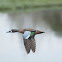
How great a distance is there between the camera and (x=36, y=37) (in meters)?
4.78

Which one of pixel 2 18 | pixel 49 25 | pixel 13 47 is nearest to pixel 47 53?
pixel 13 47

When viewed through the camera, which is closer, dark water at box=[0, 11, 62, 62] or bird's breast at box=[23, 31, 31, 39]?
bird's breast at box=[23, 31, 31, 39]

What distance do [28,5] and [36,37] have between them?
5.12 ft

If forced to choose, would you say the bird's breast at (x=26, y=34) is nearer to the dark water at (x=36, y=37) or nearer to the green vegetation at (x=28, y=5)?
the dark water at (x=36, y=37)

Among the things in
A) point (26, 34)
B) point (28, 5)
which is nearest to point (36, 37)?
point (26, 34)

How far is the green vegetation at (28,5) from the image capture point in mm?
6191

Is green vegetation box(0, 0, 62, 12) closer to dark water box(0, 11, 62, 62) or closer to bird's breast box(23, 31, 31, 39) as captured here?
dark water box(0, 11, 62, 62)

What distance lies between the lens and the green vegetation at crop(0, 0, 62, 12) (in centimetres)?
619

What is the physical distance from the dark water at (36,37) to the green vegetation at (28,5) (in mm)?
142

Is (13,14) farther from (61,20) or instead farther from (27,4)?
(61,20)

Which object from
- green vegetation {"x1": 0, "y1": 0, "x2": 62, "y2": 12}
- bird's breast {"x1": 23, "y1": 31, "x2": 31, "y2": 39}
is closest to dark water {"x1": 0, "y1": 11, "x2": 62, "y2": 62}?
green vegetation {"x1": 0, "y1": 0, "x2": 62, "y2": 12}

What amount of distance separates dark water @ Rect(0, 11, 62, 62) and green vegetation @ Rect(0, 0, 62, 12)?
142 millimetres

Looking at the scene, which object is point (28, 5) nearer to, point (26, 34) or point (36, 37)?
point (36, 37)

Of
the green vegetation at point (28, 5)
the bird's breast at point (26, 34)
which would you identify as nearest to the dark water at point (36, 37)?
the green vegetation at point (28, 5)
